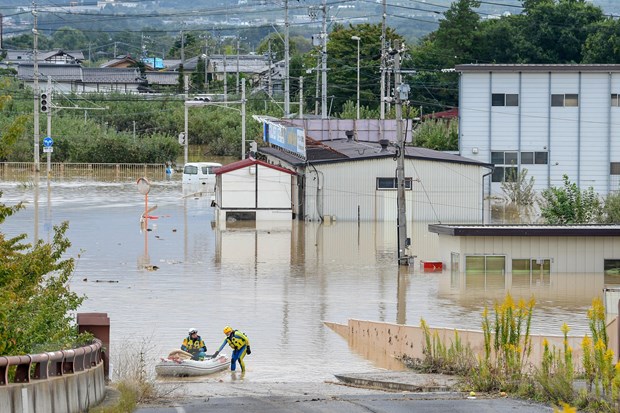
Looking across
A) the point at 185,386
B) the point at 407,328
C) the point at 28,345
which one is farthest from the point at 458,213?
the point at 28,345

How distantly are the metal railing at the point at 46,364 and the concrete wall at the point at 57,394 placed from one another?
0.29ft

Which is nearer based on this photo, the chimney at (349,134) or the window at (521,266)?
the window at (521,266)

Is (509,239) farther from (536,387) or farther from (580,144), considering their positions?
(580,144)

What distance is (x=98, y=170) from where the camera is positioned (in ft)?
271

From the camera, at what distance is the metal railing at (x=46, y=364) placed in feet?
44.7

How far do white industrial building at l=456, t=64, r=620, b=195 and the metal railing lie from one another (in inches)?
1792

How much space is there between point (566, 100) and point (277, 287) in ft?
94.9

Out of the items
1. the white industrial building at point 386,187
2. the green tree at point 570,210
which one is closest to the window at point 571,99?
the white industrial building at point 386,187

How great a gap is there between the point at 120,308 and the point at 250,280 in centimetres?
649

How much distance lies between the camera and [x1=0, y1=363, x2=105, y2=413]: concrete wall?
13531 millimetres

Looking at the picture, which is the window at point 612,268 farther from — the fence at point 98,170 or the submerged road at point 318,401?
the fence at point 98,170

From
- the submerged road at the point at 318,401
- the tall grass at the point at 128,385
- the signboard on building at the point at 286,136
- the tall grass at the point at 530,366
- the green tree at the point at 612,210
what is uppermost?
the signboard on building at the point at 286,136

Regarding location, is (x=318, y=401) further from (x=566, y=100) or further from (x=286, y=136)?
(x=566, y=100)

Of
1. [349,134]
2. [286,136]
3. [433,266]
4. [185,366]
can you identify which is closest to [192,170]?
[349,134]
